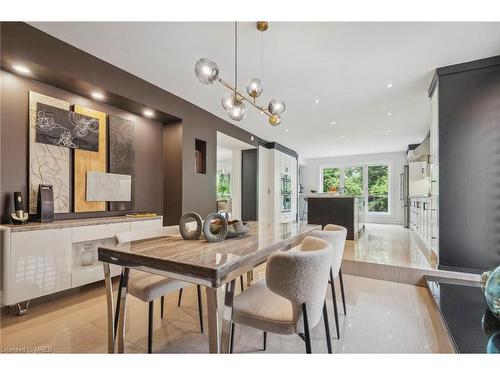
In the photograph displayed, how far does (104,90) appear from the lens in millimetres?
2768

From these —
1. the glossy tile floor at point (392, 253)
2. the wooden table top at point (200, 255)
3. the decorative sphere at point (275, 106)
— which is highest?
the decorative sphere at point (275, 106)

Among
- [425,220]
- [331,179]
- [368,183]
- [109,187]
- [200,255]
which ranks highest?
[331,179]

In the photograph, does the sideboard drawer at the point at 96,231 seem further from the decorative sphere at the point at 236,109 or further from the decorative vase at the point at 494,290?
the decorative vase at the point at 494,290

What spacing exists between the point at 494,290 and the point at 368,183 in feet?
27.4

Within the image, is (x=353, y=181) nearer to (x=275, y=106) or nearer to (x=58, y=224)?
(x=275, y=106)

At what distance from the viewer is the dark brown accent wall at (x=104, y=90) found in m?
2.15

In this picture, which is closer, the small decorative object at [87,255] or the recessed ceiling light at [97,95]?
the small decorative object at [87,255]

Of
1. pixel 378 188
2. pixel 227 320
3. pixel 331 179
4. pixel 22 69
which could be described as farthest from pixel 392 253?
pixel 331 179

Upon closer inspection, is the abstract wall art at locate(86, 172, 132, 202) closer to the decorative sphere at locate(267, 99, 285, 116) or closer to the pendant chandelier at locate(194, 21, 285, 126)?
the pendant chandelier at locate(194, 21, 285, 126)

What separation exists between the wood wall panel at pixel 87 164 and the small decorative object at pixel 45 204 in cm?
34

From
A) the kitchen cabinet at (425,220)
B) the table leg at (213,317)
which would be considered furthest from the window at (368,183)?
the table leg at (213,317)

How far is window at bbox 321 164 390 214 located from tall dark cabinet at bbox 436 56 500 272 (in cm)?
600

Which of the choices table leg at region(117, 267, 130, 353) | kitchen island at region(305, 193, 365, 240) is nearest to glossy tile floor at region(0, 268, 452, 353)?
table leg at region(117, 267, 130, 353)
